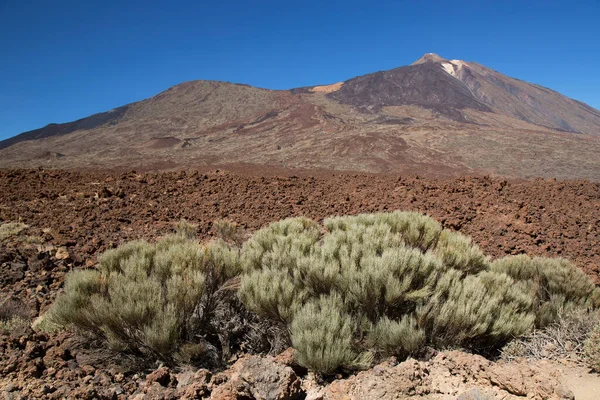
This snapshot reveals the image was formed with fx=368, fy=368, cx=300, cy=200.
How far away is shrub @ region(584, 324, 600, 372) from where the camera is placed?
2.62 m

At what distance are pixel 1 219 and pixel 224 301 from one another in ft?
17.0

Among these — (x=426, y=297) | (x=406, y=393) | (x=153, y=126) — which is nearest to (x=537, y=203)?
(x=426, y=297)

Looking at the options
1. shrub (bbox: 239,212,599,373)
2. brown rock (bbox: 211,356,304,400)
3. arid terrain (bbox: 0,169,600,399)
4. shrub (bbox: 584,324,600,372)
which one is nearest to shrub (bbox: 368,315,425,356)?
shrub (bbox: 239,212,599,373)

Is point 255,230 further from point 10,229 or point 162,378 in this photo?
point 162,378

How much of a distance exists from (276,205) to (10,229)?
15.1 ft

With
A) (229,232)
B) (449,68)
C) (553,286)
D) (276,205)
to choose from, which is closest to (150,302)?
(229,232)

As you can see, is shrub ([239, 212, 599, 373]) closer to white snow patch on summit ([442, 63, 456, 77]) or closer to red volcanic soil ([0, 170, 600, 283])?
red volcanic soil ([0, 170, 600, 283])

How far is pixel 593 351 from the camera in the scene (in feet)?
8.87

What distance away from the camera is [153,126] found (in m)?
52.0

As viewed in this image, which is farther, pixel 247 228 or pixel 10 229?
pixel 247 228

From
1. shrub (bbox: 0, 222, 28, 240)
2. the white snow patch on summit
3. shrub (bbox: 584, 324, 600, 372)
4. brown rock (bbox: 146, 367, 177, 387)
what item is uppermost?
the white snow patch on summit

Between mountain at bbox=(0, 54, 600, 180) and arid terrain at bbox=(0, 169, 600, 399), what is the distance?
51.7ft

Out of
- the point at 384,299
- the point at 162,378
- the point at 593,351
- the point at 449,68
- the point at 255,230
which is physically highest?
the point at 449,68

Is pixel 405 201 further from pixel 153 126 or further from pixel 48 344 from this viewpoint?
pixel 153 126
